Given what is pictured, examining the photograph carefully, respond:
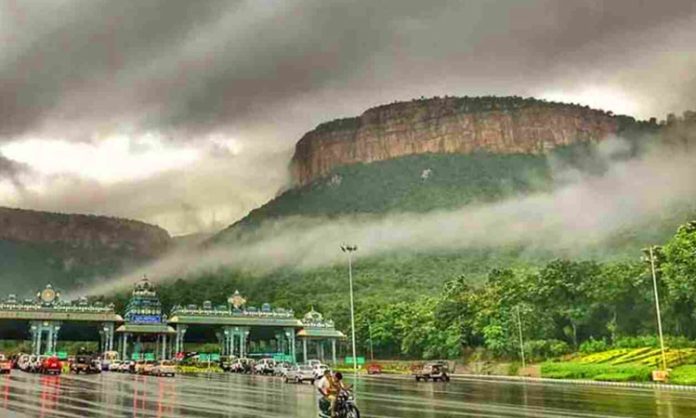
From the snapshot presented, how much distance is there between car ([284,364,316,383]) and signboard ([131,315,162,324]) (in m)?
43.3

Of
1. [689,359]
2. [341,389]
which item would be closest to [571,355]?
[689,359]

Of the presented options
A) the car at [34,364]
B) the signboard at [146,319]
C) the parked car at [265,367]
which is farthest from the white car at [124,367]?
the signboard at [146,319]

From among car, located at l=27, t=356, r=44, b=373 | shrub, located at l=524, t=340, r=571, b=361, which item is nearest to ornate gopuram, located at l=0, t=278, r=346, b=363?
car, located at l=27, t=356, r=44, b=373

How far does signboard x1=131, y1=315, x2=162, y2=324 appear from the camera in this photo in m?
A: 89.8

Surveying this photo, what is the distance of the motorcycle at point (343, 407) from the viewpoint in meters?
18.9

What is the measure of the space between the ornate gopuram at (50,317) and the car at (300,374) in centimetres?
4391

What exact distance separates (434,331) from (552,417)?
2451 inches

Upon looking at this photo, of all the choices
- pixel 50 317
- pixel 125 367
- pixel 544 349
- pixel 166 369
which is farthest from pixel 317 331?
pixel 166 369

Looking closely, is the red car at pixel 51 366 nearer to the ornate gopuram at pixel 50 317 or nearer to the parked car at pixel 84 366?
the parked car at pixel 84 366

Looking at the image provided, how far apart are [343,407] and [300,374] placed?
105ft

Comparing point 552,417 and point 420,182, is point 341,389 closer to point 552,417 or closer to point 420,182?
point 552,417

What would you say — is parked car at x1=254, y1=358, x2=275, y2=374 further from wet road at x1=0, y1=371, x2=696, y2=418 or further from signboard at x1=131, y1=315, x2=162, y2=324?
wet road at x1=0, y1=371, x2=696, y2=418

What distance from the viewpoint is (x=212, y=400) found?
2877cm

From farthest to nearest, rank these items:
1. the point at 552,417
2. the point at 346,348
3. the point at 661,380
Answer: the point at 346,348 < the point at 661,380 < the point at 552,417
